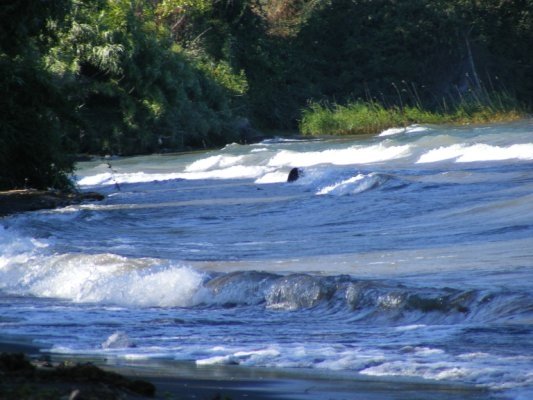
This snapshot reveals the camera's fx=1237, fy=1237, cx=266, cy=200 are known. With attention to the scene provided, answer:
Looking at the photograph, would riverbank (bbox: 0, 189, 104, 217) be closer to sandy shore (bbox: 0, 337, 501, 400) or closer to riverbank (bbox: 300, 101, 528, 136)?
sandy shore (bbox: 0, 337, 501, 400)

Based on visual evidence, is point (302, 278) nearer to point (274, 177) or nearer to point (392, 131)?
point (274, 177)

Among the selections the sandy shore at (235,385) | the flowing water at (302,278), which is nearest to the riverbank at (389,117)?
the flowing water at (302,278)

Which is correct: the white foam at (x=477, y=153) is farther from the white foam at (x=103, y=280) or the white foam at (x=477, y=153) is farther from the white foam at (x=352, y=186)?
the white foam at (x=103, y=280)

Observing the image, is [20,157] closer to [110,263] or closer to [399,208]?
[399,208]

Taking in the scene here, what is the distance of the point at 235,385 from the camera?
675 centimetres

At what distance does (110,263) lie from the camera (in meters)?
12.4

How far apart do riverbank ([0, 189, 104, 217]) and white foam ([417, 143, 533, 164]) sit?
11353 mm

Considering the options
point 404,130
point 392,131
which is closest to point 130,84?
point 404,130

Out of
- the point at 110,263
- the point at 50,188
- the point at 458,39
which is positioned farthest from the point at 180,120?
the point at 110,263

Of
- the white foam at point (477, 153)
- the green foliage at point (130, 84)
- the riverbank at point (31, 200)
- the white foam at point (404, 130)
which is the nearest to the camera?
the riverbank at point (31, 200)

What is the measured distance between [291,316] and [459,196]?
405 inches

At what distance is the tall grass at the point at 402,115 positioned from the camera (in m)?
46.7

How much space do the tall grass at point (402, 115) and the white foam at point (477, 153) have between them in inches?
581

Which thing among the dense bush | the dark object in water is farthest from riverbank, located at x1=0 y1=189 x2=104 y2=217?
the dense bush
